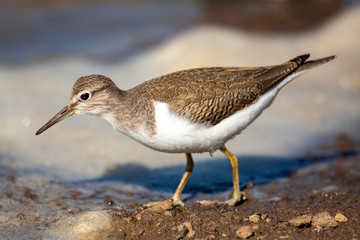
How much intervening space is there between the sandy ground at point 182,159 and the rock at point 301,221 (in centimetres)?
2

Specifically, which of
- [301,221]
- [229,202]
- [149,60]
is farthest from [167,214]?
[149,60]

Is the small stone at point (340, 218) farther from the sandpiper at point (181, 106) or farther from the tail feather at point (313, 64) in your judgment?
the tail feather at point (313, 64)

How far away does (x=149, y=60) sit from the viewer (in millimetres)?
12070

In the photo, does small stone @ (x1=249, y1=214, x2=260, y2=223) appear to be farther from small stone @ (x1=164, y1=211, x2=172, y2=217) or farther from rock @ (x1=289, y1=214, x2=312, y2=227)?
small stone @ (x1=164, y1=211, x2=172, y2=217)

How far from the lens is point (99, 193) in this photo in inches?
273

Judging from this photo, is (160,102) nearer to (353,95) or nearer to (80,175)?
(80,175)

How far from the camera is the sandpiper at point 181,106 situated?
591cm

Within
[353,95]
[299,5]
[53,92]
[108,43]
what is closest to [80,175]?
[53,92]

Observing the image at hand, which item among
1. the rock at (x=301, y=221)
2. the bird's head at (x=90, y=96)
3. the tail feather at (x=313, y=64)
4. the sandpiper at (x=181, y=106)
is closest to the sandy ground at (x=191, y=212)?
the rock at (x=301, y=221)

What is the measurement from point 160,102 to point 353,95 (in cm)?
614

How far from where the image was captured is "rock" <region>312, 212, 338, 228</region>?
5211 mm

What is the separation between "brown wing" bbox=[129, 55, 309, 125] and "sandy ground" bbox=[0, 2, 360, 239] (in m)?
1.24

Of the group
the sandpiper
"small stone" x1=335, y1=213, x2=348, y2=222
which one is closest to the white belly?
the sandpiper

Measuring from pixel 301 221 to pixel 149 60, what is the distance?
7599 mm
